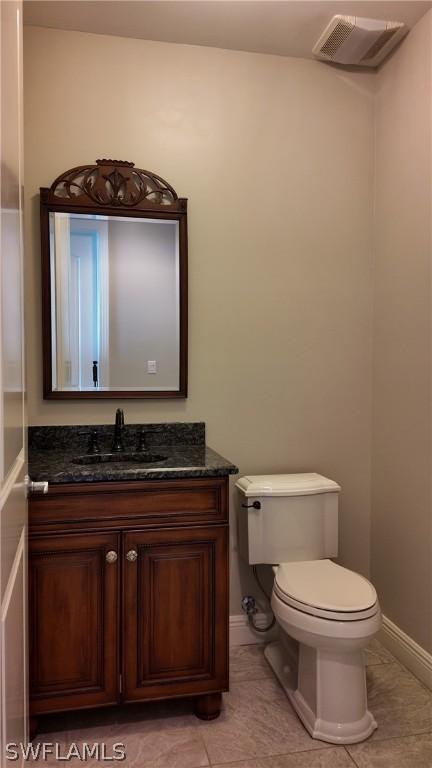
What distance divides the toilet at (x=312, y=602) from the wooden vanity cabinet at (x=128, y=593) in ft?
0.94

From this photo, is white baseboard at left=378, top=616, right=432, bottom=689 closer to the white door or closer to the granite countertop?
the granite countertop

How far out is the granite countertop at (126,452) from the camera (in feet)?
5.91

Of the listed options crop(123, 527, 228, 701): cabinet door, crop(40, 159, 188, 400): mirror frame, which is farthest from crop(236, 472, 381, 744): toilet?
crop(40, 159, 188, 400): mirror frame

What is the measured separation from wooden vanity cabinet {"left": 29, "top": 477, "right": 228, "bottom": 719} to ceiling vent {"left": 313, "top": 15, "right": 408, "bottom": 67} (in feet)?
6.28

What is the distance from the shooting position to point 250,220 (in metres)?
2.43

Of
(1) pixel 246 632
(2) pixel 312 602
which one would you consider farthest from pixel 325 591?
(1) pixel 246 632

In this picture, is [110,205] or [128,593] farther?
[110,205]

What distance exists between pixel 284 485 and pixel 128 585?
766 millimetres

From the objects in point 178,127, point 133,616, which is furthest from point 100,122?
point 133,616

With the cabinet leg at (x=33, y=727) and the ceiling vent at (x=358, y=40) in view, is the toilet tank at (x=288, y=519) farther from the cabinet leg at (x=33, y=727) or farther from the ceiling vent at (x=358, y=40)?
the ceiling vent at (x=358, y=40)

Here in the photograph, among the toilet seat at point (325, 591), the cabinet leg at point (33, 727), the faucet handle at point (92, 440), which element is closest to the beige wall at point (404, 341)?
the toilet seat at point (325, 591)

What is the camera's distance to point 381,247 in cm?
250

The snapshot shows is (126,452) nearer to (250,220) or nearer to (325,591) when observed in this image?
(325,591)

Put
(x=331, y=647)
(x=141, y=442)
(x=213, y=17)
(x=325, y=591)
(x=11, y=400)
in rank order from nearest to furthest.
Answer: (x=11, y=400) → (x=331, y=647) → (x=325, y=591) → (x=213, y=17) → (x=141, y=442)
